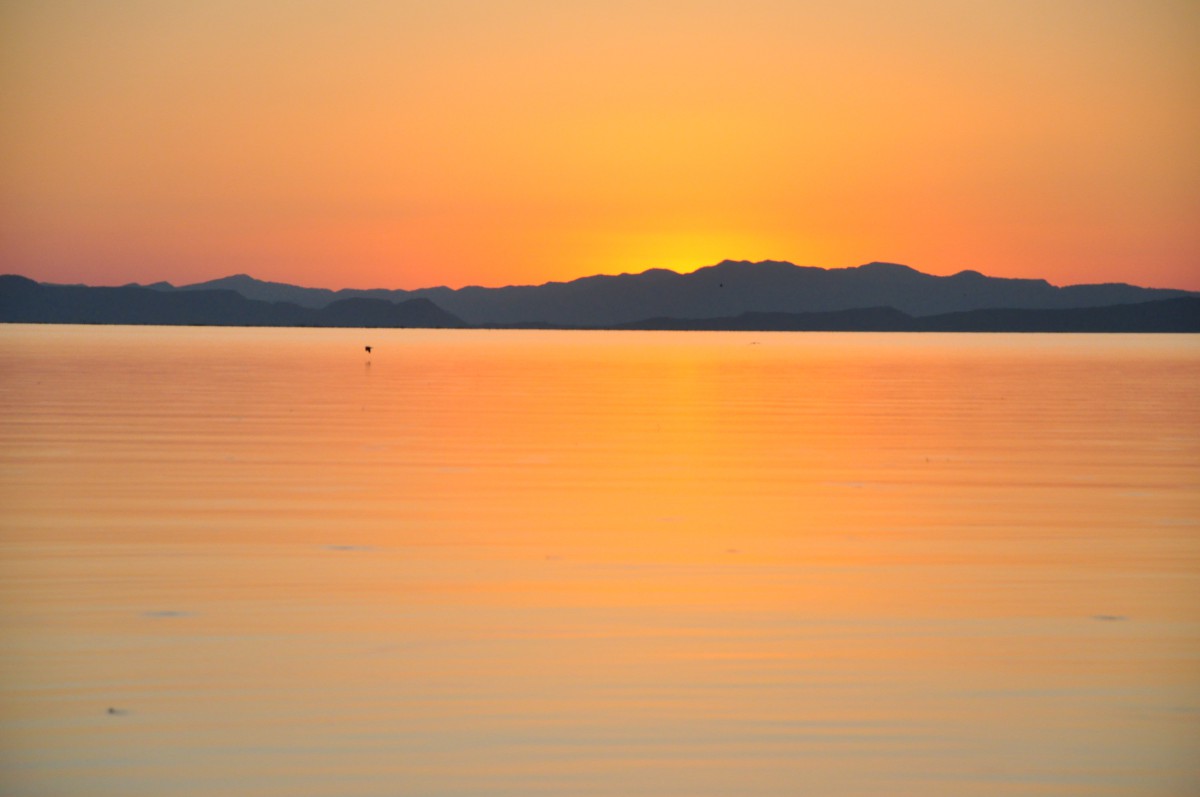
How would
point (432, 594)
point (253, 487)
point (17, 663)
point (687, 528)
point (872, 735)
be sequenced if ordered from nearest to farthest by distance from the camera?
point (872, 735) < point (17, 663) < point (432, 594) < point (687, 528) < point (253, 487)

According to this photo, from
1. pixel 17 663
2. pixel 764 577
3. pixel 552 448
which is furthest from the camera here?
pixel 552 448

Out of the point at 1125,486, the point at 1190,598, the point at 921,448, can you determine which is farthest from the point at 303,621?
the point at 921,448

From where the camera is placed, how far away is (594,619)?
1141 centimetres

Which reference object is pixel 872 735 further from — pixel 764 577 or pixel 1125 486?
pixel 1125 486

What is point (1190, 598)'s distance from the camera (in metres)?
12.6

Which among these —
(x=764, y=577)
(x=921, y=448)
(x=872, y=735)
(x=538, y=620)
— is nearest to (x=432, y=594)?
(x=538, y=620)

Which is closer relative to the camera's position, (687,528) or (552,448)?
(687,528)

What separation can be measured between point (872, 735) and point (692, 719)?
1.08 meters

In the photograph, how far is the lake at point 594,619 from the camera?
805 cm

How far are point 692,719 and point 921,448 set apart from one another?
59.3ft

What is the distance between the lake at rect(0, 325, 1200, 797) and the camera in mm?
8047

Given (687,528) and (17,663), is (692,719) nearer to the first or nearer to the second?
(17,663)

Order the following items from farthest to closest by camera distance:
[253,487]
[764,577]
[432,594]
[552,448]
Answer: [552,448] < [253,487] < [764,577] < [432,594]

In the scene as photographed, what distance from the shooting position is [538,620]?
37.3 ft
